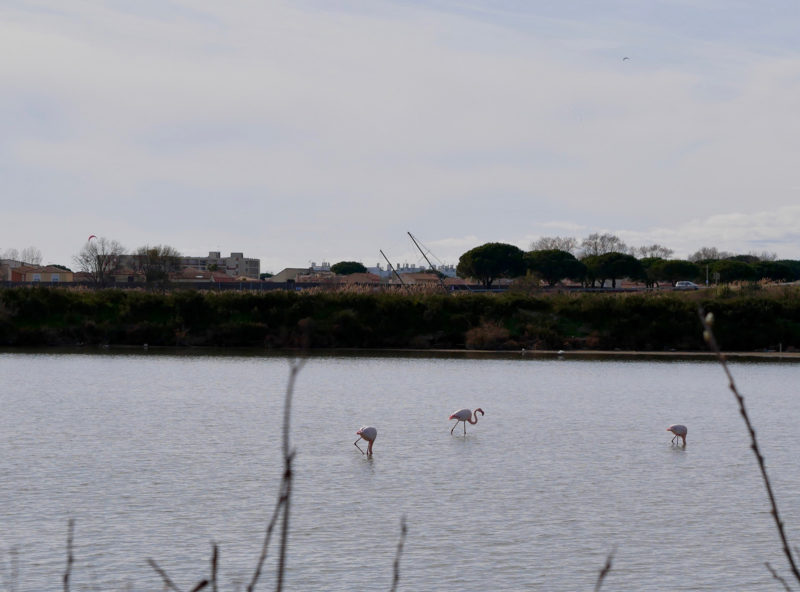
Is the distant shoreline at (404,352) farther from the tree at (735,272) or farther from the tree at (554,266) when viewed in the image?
the tree at (735,272)

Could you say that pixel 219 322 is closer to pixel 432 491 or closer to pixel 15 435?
pixel 15 435

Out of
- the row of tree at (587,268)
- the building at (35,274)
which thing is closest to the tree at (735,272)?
the row of tree at (587,268)

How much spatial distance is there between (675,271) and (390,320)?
180 ft

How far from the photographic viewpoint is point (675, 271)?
102 m

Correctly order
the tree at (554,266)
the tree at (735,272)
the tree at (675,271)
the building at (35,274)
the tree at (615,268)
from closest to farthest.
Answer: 1. the tree at (735,272)
2. the tree at (554,266)
3. the tree at (615,268)
4. the tree at (675,271)
5. the building at (35,274)

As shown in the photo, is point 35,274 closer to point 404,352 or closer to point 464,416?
point 404,352

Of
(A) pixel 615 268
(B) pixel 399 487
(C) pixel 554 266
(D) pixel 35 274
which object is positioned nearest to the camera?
(B) pixel 399 487

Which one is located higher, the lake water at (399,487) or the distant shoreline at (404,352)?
the distant shoreline at (404,352)

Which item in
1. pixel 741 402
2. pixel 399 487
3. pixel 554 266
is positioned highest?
pixel 554 266

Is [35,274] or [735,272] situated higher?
[735,272]

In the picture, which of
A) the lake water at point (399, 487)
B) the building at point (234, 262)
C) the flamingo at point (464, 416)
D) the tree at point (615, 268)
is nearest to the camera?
the lake water at point (399, 487)

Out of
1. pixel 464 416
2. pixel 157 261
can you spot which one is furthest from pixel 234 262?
pixel 464 416

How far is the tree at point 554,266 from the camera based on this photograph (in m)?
98.4

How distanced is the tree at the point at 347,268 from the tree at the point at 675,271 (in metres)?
44.4
